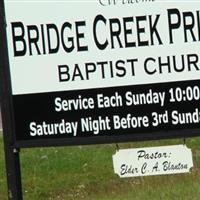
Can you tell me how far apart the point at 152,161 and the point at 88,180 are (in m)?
3.87

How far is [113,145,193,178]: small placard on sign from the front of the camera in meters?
6.62

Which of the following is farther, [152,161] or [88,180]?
[88,180]

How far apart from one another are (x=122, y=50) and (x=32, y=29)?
A: 75 cm

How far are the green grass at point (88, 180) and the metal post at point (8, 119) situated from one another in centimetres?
225

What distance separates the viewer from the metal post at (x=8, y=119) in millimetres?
6707

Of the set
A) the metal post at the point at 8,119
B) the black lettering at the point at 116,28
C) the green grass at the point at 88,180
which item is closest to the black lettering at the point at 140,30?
the black lettering at the point at 116,28

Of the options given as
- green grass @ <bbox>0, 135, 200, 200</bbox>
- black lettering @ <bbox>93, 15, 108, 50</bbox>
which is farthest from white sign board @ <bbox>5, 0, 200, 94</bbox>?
green grass @ <bbox>0, 135, 200, 200</bbox>

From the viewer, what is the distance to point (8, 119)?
22.1 feet

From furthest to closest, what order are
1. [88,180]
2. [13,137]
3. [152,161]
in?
[88,180]
[13,137]
[152,161]

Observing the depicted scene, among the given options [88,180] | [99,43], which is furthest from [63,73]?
[88,180]

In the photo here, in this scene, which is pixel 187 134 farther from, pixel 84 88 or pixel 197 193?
pixel 197 193

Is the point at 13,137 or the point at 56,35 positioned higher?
the point at 56,35

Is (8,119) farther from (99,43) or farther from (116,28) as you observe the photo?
(116,28)

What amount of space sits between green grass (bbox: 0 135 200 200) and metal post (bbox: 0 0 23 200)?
225 centimetres
